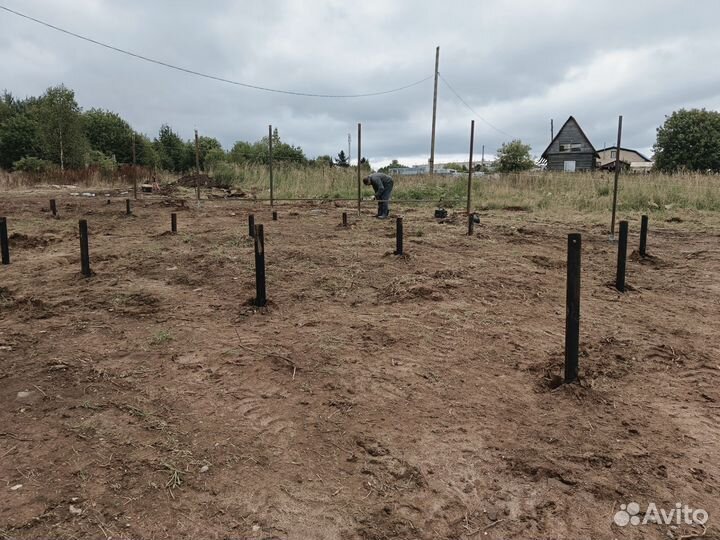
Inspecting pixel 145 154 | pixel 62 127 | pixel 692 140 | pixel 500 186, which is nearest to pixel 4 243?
pixel 500 186

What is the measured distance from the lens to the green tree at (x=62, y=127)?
2656 centimetres

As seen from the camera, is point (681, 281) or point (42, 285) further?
point (681, 281)

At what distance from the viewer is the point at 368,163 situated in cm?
3572

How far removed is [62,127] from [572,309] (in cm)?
3115

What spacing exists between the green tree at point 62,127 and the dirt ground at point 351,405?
26.5 metres

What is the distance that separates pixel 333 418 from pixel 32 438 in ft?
4.35

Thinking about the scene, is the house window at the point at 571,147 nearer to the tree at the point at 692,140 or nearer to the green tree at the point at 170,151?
the tree at the point at 692,140

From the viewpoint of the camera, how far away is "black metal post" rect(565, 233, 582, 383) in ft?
8.30

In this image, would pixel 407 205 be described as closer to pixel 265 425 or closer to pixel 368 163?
pixel 265 425

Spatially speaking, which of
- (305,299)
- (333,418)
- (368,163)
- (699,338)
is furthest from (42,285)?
(368,163)

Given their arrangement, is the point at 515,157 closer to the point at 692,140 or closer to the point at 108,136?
the point at 692,140

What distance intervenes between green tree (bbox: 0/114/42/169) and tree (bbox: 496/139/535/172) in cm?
3074

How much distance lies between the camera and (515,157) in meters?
31.1

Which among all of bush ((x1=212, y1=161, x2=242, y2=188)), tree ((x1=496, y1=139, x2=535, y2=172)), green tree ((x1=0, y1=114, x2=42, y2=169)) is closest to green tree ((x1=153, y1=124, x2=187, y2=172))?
green tree ((x1=0, y1=114, x2=42, y2=169))
